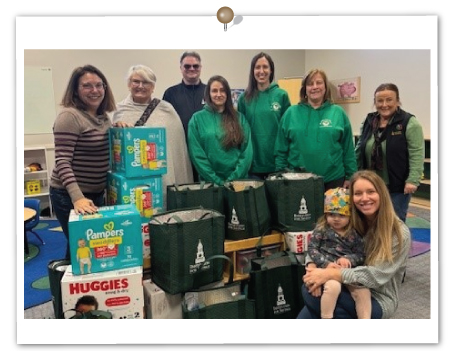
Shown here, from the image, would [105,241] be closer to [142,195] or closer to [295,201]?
[142,195]

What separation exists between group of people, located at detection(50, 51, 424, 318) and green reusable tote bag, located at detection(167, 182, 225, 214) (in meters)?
0.19

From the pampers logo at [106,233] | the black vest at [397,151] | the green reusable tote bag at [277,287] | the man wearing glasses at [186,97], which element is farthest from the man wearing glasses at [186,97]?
the black vest at [397,151]

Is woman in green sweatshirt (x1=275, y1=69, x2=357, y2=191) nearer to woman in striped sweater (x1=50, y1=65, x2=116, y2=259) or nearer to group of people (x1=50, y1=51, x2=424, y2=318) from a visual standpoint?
group of people (x1=50, y1=51, x2=424, y2=318)

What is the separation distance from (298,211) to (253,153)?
55cm

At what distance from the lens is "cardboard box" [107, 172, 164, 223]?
6.43 ft

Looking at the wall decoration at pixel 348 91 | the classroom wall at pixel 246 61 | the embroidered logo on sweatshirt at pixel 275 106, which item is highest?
the wall decoration at pixel 348 91

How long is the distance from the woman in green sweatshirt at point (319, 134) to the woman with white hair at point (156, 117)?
0.63 meters

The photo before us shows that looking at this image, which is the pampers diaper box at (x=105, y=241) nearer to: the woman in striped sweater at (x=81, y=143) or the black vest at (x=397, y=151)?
the woman in striped sweater at (x=81, y=143)

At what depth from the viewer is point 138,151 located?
6.43 feet

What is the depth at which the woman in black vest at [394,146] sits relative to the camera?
2.29 meters

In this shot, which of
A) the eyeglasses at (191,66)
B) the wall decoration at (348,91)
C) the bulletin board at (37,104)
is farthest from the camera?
the wall decoration at (348,91)
